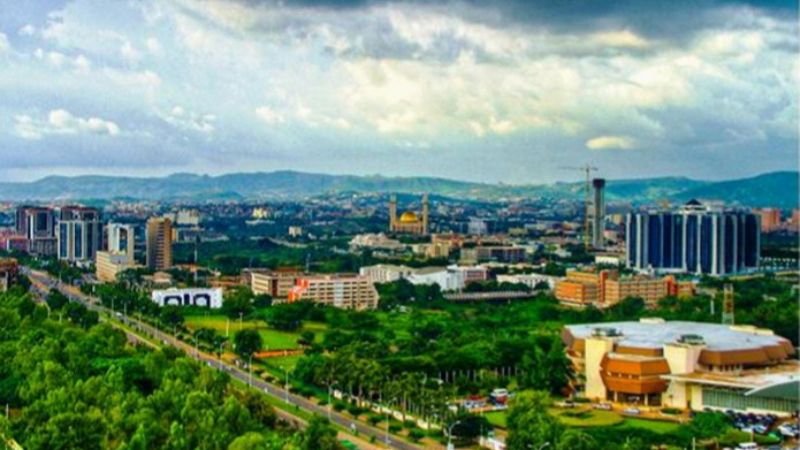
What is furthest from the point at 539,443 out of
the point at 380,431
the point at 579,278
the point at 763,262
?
the point at 763,262

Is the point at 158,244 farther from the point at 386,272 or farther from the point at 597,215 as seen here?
the point at 597,215

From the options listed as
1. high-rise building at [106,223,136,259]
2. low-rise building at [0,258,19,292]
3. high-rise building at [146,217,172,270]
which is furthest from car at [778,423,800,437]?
high-rise building at [106,223,136,259]

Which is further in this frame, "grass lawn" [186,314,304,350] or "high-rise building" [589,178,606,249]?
"high-rise building" [589,178,606,249]

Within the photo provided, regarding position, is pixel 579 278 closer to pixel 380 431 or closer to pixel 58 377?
pixel 380 431

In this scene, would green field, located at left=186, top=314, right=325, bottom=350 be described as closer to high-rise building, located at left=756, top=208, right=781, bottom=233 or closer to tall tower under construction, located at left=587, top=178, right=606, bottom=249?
tall tower under construction, located at left=587, top=178, right=606, bottom=249

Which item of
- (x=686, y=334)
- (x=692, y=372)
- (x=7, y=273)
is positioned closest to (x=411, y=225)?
(x=7, y=273)

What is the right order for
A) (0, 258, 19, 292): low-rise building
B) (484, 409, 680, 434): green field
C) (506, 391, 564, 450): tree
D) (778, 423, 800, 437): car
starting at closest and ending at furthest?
(506, 391, 564, 450): tree, (778, 423, 800, 437): car, (484, 409, 680, 434): green field, (0, 258, 19, 292): low-rise building

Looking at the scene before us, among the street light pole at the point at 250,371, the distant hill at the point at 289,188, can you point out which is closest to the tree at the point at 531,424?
the street light pole at the point at 250,371

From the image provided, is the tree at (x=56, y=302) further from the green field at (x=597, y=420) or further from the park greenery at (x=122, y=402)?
the green field at (x=597, y=420)

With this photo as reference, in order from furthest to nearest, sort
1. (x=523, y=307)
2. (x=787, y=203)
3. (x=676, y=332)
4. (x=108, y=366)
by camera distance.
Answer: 1. (x=787, y=203)
2. (x=523, y=307)
3. (x=676, y=332)
4. (x=108, y=366)
